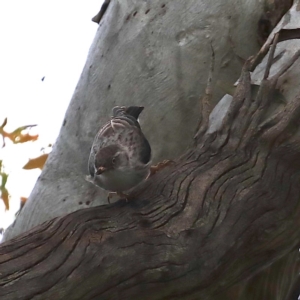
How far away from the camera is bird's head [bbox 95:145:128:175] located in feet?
8.38

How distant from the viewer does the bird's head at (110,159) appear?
255 centimetres

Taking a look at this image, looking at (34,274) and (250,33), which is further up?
(250,33)

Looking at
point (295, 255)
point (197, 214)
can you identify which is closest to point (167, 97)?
point (295, 255)

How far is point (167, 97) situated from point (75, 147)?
50 centimetres

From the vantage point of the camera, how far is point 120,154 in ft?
8.80

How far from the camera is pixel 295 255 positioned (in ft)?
8.35

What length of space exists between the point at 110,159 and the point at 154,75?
654 mm

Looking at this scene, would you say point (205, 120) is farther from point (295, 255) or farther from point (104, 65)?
point (104, 65)

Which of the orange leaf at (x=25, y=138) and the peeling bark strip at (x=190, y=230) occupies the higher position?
the orange leaf at (x=25, y=138)

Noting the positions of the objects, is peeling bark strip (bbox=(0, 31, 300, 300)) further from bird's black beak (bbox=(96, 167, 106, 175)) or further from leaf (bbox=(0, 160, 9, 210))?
leaf (bbox=(0, 160, 9, 210))

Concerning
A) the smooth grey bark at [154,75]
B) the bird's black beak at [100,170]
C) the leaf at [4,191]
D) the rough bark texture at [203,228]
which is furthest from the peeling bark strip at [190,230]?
the leaf at [4,191]

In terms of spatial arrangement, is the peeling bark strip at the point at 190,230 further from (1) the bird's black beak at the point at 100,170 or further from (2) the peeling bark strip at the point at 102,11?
(2) the peeling bark strip at the point at 102,11

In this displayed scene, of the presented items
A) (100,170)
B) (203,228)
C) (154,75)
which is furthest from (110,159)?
(203,228)

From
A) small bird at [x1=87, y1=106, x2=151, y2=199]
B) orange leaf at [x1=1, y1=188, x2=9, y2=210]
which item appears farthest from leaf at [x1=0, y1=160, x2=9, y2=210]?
small bird at [x1=87, y1=106, x2=151, y2=199]
